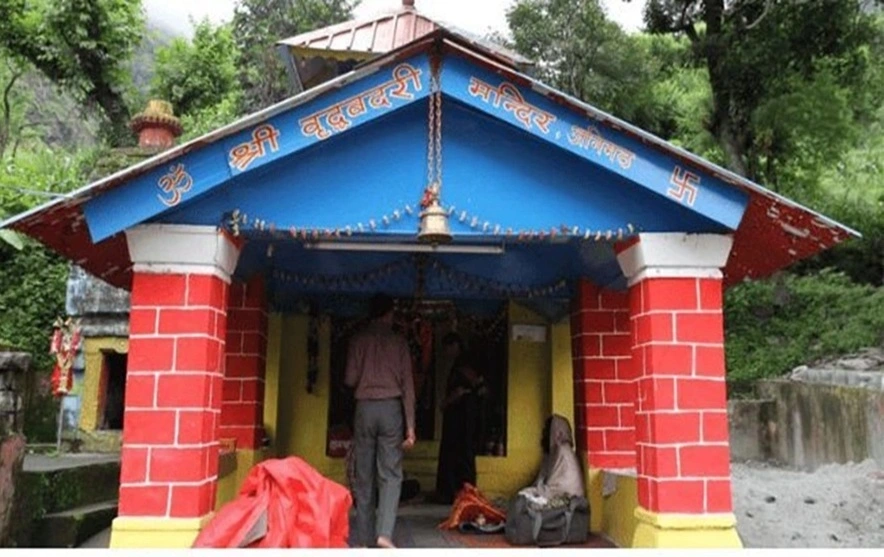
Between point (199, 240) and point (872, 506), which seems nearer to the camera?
point (199, 240)

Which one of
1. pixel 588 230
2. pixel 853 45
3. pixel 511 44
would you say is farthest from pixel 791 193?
pixel 588 230

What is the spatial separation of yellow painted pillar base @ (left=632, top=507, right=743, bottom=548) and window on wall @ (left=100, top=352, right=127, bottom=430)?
7.84 metres

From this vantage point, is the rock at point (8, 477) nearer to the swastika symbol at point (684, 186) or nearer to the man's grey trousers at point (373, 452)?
the man's grey trousers at point (373, 452)

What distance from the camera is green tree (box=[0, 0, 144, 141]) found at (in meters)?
16.1

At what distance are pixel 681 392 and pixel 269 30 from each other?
2204 centimetres

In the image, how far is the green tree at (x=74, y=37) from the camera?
16094mm

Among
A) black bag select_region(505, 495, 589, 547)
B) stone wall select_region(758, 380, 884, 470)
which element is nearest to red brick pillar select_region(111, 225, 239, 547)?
black bag select_region(505, 495, 589, 547)

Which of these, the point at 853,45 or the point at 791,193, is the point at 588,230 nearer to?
the point at 853,45

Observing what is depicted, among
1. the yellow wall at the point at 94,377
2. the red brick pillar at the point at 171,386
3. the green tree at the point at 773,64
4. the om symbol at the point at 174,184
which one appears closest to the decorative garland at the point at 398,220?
the red brick pillar at the point at 171,386

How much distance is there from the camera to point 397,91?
16.3 ft

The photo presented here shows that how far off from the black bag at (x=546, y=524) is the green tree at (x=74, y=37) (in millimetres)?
14539

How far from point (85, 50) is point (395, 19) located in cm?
1106

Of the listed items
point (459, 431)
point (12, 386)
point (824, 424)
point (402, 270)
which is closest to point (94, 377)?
point (12, 386)

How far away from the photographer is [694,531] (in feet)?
15.9
